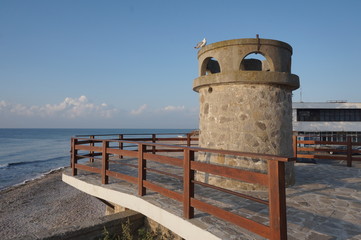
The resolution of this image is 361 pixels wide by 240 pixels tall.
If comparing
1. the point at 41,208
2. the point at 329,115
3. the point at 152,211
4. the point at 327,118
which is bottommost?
the point at 41,208

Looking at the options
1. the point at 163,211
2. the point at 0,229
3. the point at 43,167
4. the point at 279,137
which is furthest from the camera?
the point at 43,167

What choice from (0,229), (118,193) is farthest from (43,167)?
(118,193)

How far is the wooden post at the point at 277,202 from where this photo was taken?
8.43 ft

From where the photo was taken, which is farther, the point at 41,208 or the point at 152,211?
the point at 41,208

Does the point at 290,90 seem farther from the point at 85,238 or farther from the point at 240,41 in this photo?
the point at 85,238

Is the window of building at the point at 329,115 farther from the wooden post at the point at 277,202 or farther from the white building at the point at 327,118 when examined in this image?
the wooden post at the point at 277,202

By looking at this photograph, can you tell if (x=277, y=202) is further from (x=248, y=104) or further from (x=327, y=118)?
(x=327, y=118)

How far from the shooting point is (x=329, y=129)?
26297 mm

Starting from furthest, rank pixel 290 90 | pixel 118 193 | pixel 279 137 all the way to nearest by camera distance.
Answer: pixel 290 90
pixel 279 137
pixel 118 193

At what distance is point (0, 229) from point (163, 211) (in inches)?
520

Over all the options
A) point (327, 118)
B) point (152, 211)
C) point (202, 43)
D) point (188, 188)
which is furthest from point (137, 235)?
point (327, 118)

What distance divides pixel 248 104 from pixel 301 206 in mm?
2324

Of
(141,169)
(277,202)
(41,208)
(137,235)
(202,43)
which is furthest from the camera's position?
(41,208)

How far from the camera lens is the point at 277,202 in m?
2.58
